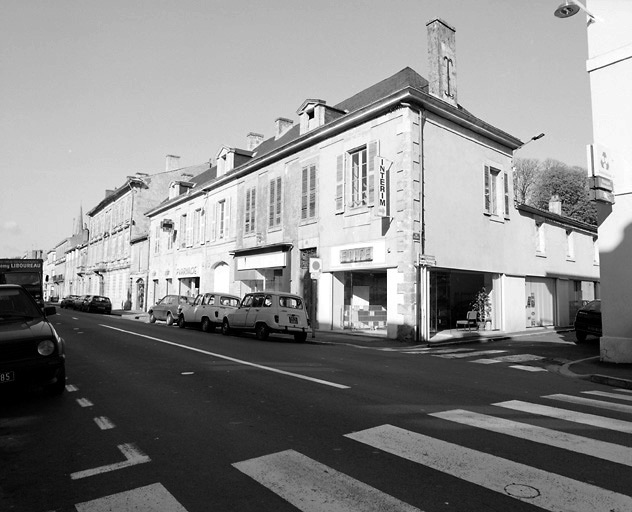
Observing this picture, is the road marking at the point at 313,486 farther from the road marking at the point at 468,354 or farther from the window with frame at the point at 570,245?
the window with frame at the point at 570,245

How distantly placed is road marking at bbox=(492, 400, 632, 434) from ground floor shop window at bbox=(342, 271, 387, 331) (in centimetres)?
1252

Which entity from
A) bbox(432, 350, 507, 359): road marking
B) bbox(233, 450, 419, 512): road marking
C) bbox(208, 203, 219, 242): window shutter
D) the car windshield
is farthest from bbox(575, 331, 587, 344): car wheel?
bbox(208, 203, 219, 242): window shutter

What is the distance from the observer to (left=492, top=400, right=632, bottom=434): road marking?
529 cm

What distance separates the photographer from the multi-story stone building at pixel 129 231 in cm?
4526

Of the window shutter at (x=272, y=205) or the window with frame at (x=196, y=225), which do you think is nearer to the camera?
the window shutter at (x=272, y=205)

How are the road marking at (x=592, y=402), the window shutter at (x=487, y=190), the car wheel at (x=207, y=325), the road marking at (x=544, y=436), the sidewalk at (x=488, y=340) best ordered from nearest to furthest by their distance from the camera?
1. the road marking at (x=544, y=436)
2. the road marking at (x=592, y=402)
3. the sidewalk at (x=488, y=340)
4. the car wheel at (x=207, y=325)
5. the window shutter at (x=487, y=190)

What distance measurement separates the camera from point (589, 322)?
16859mm

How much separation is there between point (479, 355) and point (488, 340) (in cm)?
526

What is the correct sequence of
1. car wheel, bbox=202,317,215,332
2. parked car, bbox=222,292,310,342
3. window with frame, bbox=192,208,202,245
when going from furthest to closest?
window with frame, bbox=192,208,202,245 < car wheel, bbox=202,317,215,332 < parked car, bbox=222,292,310,342

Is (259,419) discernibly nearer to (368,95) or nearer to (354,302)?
(354,302)

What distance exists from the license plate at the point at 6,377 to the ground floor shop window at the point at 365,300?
14543 mm

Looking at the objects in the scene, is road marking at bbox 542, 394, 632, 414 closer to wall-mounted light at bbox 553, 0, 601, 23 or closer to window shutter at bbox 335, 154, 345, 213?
wall-mounted light at bbox 553, 0, 601, 23

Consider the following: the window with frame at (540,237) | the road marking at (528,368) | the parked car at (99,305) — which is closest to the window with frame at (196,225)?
the parked car at (99,305)

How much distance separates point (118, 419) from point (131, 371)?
3.31 metres
